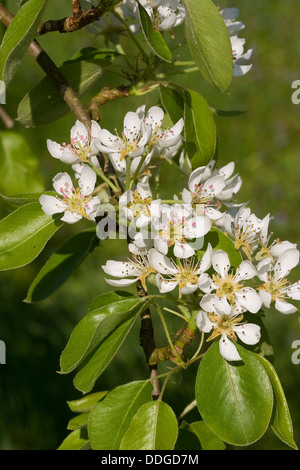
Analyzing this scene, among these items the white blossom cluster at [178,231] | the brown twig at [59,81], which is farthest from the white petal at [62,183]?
the brown twig at [59,81]

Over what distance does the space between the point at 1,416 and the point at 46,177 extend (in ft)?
4.21

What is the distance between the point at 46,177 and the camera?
10.8ft

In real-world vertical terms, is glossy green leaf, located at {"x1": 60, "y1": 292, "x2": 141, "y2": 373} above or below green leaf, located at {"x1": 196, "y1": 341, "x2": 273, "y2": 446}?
above

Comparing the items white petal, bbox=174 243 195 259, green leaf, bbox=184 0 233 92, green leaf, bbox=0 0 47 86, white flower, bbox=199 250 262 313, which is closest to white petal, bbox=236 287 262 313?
white flower, bbox=199 250 262 313

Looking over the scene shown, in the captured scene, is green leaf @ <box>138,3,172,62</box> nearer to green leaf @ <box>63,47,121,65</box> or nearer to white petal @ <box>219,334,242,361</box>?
green leaf @ <box>63,47,121,65</box>

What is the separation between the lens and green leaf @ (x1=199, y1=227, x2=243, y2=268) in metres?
1.07

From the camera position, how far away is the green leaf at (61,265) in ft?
4.05

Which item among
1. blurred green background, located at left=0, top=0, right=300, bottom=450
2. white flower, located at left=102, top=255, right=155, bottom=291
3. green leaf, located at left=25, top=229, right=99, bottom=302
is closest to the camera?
white flower, located at left=102, top=255, right=155, bottom=291

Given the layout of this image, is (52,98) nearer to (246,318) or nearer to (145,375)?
(246,318)

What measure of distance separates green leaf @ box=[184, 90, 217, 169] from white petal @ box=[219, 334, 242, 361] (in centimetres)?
32

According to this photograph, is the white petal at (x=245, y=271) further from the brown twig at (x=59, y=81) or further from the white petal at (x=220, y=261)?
the brown twig at (x=59, y=81)

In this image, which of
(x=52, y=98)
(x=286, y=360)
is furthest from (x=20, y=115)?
(x=286, y=360)

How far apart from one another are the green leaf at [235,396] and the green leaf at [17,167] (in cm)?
65

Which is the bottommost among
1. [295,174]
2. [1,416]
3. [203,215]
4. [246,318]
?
[295,174]
